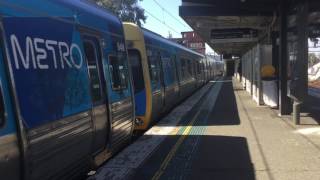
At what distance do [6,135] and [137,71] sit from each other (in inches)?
336

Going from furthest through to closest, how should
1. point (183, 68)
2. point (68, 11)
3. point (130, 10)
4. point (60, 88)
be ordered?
point (130, 10) → point (183, 68) → point (68, 11) → point (60, 88)

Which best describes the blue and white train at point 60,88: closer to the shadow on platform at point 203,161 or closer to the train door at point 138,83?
the shadow on platform at point 203,161

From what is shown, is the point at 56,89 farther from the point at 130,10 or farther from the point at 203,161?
the point at 130,10

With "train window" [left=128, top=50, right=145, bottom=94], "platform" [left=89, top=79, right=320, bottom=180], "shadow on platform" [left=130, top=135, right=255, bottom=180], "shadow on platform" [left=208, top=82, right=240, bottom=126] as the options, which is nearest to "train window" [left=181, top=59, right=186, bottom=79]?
"shadow on platform" [left=208, top=82, right=240, bottom=126]

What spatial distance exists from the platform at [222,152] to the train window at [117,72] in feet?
4.10

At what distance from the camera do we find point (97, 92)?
23.0ft

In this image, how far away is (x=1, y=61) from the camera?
4.24 meters

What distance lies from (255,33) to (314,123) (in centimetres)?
1568

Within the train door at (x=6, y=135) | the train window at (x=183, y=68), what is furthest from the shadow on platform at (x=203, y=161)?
the train window at (x=183, y=68)

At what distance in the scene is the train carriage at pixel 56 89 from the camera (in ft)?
14.3

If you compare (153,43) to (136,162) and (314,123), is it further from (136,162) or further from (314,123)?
(136,162)

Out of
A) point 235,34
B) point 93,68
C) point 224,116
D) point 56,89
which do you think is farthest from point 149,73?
point 235,34

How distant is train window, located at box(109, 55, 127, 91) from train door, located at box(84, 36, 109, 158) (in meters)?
0.68

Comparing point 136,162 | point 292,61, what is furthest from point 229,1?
point 136,162
